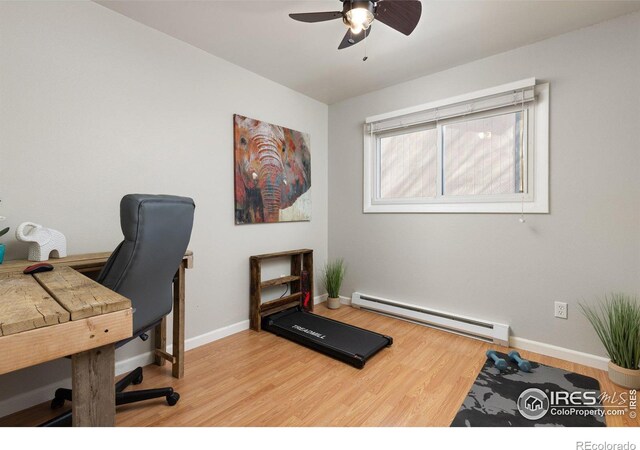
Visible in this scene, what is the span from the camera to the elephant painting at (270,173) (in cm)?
275

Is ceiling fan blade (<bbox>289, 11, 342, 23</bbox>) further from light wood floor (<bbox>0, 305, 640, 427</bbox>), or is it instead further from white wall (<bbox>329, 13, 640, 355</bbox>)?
light wood floor (<bbox>0, 305, 640, 427</bbox>)

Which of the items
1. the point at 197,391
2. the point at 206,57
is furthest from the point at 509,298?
the point at 206,57

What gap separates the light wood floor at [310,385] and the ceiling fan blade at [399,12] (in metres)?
2.21

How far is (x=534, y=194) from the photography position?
2.36 meters

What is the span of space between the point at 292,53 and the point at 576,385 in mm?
3127

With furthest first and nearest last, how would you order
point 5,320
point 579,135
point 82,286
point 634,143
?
point 579,135
point 634,143
point 82,286
point 5,320

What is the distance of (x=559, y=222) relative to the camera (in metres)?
2.26

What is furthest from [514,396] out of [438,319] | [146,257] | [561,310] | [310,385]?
[146,257]

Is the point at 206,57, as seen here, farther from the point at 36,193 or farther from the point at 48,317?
the point at 48,317

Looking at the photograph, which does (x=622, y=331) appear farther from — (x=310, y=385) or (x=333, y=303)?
(x=333, y=303)

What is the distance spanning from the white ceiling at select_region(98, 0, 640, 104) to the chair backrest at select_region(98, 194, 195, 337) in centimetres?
145

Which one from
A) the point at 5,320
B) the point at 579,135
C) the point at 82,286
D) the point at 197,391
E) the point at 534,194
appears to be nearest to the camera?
the point at 5,320

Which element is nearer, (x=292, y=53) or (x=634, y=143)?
(x=634, y=143)

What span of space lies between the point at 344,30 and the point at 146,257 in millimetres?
2030
